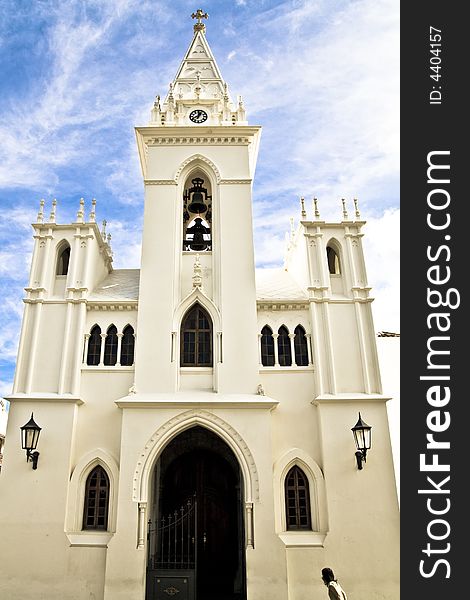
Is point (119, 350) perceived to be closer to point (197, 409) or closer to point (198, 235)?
point (197, 409)

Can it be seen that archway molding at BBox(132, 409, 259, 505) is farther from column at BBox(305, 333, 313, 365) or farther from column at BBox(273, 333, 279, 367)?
column at BBox(305, 333, 313, 365)

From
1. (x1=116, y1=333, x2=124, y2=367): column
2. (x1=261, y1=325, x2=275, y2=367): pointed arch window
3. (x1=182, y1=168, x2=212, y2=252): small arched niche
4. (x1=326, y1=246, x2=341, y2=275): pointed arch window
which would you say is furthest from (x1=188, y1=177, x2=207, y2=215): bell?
(x1=116, y1=333, x2=124, y2=367): column

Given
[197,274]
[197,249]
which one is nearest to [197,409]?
[197,274]

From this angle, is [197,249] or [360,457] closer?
[360,457]

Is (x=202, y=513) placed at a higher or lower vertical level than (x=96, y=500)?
lower

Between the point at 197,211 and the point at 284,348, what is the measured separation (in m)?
6.18

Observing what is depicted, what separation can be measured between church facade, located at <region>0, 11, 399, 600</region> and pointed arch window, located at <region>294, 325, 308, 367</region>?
0.05 m

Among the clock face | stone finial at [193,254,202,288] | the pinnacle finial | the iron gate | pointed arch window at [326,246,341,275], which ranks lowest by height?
the iron gate

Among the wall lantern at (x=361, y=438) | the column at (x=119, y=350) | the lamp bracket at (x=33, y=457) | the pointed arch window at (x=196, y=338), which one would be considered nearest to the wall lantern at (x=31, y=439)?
the lamp bracket at (x=33, y=457)

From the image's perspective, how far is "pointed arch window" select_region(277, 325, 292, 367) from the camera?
15641mm

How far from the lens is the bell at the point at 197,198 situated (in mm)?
18141

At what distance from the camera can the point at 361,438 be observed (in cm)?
1379

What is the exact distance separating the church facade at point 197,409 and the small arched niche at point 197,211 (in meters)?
0.07

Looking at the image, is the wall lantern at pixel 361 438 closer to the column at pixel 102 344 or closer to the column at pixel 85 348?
the column at pixel 102 344
